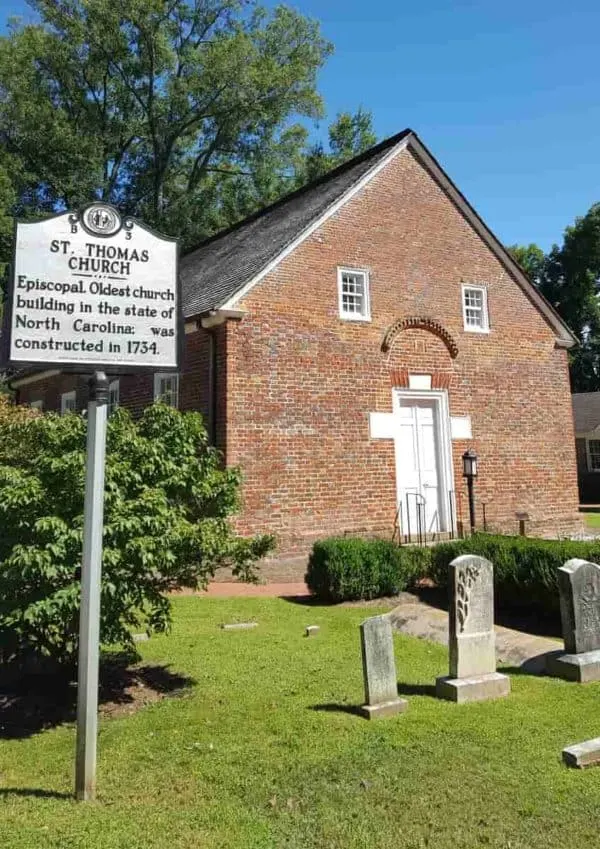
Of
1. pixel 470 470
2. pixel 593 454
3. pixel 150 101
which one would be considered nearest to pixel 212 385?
pixel 470 470

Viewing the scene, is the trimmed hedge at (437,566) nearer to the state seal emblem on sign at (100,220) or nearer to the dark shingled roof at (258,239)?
the dark shingled roof at (258,239)

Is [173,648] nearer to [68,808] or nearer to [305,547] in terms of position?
[68,808]

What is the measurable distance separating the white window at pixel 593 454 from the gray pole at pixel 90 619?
35.0 meters

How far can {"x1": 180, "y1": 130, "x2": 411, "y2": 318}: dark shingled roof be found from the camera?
13852 millimetres

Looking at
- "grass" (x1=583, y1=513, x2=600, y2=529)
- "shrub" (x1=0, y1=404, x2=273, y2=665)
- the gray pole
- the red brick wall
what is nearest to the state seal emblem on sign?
the gray pole

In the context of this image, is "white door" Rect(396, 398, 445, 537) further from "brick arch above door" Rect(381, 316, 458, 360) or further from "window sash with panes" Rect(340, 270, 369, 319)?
"window sash with panes" Rect(340, 270, 369, 319)

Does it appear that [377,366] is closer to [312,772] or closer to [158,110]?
[312,772]

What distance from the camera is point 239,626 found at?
28.8 ft

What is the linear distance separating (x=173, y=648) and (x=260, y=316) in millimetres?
7263

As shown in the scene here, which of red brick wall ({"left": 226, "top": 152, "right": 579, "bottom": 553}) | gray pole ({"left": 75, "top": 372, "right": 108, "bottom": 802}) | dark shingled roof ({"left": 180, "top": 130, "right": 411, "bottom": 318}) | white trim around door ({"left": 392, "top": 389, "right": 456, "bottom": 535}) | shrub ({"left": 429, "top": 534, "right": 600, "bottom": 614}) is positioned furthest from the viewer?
white trim around door ({"left": 392, "top": 389, "right": 456, "bottom": 535})

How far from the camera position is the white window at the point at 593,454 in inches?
1396

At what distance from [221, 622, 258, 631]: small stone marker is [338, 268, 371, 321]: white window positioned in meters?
7.72

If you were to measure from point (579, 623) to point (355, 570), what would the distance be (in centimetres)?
396

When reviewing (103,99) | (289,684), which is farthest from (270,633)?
(103,99)
